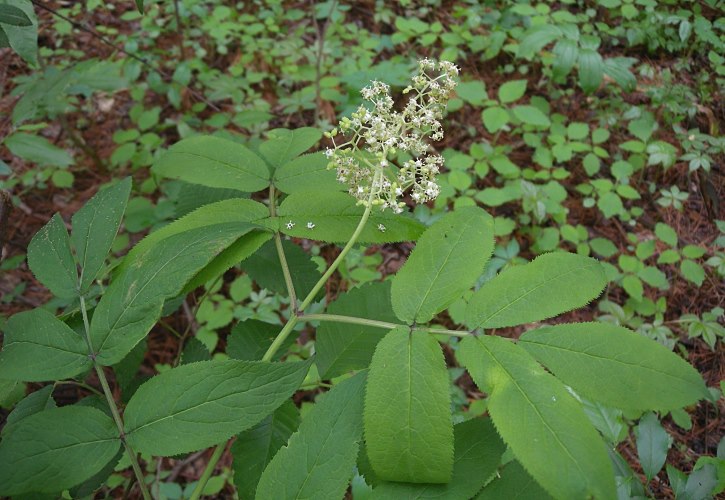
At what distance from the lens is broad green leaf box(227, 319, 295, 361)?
157 cm

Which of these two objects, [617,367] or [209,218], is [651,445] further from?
[209,218]

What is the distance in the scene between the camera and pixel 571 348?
1.03 metres

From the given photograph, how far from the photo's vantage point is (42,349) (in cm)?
110

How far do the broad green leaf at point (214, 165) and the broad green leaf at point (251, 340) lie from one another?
17.8 inches

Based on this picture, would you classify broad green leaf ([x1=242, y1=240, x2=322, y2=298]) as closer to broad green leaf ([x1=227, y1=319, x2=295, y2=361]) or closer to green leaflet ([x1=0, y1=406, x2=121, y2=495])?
broad green leaf ([x1=227, y1=319, x2=295, y2=361])

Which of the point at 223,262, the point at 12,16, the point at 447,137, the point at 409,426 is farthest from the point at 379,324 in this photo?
the point at 447,137

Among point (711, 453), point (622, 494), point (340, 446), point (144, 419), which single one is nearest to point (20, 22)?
point (144, 419)

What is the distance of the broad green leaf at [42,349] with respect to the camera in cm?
108

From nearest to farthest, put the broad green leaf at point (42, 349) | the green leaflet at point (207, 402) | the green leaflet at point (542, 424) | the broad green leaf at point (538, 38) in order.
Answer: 1. the green leaflet at point (542, 424)
2. the green leaflet at point (207, 402)
3. the broad green leaf at point (42, 349)
4. the broad green leaf at point (538, 38)

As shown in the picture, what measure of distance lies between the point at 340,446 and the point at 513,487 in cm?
36

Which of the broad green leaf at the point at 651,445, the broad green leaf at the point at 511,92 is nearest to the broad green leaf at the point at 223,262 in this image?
the broad green leaf at the point at 651,445

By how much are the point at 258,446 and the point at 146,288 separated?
23.5 inches

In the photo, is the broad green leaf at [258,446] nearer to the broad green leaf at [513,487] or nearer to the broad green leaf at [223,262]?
the broad green leaf at [223,262]

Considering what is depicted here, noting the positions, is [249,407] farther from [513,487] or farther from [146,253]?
[513,487]
